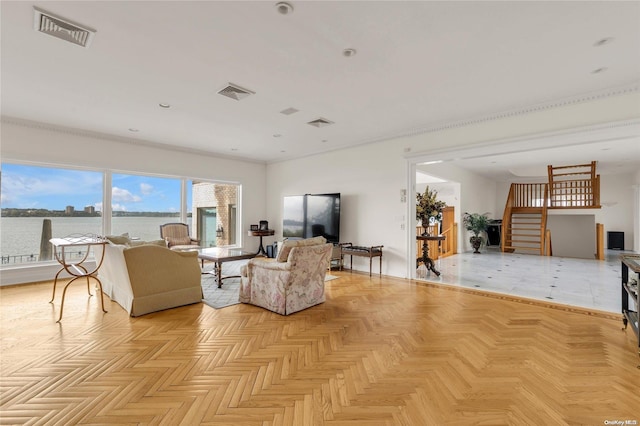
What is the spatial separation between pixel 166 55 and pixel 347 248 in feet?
14.1

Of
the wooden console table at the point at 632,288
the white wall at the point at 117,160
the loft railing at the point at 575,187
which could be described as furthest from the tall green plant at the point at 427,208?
the loft railing at the point at 575,187

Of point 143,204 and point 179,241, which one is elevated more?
point 143,204

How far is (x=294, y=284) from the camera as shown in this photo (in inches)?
140

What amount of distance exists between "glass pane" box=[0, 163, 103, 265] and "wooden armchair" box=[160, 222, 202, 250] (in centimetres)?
114

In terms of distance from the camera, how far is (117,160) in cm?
580

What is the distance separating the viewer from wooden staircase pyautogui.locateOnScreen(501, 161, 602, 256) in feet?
28.8

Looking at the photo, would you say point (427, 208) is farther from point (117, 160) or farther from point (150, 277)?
point (117, 160)

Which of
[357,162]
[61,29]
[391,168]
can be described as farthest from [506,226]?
[61,29]

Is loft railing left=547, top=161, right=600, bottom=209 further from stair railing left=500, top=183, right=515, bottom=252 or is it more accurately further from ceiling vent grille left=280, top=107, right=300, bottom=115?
ceiling vent grille left=280, top=107, right=300, bottom=115

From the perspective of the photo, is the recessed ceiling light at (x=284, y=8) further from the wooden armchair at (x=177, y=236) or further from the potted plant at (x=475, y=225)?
the potted plant at (x=475, y=225)

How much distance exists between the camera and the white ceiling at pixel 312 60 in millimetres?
2250

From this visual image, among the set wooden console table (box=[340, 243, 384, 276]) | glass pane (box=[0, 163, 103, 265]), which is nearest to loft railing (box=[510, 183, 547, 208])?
wooden console table (box=[340, 243, 384, 276])

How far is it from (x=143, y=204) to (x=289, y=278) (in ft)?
15.2

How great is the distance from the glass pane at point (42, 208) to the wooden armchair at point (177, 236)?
3.75 feet
